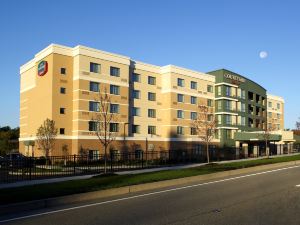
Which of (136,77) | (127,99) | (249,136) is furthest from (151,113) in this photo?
(249,136)

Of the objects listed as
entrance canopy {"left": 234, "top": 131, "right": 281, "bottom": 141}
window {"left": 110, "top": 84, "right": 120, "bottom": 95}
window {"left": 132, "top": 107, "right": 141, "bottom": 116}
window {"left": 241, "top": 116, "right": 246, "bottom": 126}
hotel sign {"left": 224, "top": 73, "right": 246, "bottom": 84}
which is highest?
hotel sign {"left": 224, "top": 73, "right": 246, "bottom": 84}

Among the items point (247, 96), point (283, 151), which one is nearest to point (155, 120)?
point (283, 151)

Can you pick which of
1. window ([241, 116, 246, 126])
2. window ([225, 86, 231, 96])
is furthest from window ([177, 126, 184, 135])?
window ([241, 116, 246, 126])

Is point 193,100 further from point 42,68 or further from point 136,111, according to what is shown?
point 42,68

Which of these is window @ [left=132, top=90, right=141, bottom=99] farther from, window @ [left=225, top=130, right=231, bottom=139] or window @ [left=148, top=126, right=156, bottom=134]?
window @ [left=225, top=130, right=231, bottom=139]

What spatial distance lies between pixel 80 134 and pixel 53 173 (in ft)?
78.6

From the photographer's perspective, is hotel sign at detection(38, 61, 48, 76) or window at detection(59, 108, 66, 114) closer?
window at detection(59, 108, 66, 114)

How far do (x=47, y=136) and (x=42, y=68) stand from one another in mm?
10267

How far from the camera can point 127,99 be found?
174 ft

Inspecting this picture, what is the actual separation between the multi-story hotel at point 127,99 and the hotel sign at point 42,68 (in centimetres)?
13

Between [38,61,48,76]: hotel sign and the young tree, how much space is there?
749 cm

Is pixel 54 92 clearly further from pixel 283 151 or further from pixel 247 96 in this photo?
pixel 247 96

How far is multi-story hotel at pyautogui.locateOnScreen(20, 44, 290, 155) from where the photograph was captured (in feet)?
156

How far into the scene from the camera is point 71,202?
1262 cm
